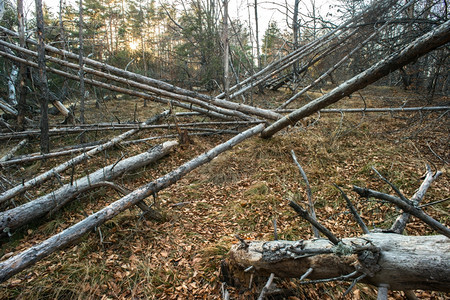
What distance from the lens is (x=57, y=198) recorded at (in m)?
3.35

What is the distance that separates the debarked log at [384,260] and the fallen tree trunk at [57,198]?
292cm

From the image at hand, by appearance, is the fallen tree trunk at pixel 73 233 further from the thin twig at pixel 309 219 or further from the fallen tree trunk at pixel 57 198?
the thin twig at pixel 309 219

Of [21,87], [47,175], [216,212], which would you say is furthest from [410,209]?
[21,87]

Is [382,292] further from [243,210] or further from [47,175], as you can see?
[47,175]

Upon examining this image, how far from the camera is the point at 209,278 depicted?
2320 mm

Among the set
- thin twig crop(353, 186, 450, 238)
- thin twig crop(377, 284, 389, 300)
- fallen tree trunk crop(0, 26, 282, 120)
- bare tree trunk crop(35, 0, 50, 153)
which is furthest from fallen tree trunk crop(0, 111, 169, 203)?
thin twig crop(377, 284, 389, 300)

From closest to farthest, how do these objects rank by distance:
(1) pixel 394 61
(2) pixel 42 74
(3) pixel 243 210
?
(1) pixel 394 61 < (3) pixel 243 210 < (2) pixel 42 74

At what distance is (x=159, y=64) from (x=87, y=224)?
16041 mm

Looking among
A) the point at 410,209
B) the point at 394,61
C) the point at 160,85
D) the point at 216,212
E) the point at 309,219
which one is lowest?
the point at 216,212

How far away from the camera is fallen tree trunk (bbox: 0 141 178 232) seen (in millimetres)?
2938

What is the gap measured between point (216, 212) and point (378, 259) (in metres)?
2.37

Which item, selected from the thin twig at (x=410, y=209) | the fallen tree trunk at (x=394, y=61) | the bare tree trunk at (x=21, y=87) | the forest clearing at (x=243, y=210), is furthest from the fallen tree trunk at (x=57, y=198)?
the fallen tree trunk at (x=394, y=61)

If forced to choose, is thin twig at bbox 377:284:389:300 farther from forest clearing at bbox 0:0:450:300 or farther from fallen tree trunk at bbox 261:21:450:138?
fallen tree trunk at bbox 261:21:450:138

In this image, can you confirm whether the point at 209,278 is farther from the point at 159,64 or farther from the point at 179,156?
the point at 159,64
